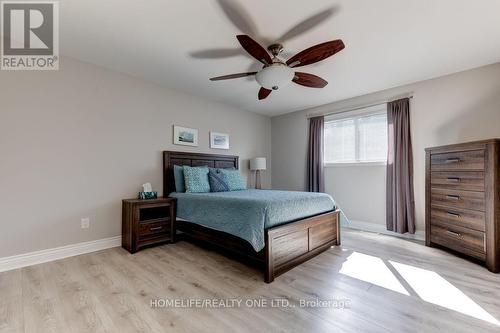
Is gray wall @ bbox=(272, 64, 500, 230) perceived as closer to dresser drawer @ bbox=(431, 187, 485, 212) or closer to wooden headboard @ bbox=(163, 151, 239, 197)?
dresser drawer @ bbox=(431, 187, 485, 212)

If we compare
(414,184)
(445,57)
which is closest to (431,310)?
(414,184)

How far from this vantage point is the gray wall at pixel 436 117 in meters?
2.90

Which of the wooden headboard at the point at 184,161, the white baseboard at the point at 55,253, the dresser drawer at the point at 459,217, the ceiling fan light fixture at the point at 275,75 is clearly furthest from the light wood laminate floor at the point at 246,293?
the ceiling fan light fixture at the point at 275,75

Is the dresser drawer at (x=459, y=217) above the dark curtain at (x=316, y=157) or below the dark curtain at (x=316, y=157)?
below

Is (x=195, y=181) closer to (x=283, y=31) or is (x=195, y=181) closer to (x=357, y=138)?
(x=283, y=31)

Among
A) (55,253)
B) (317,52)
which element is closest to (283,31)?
(317,52)

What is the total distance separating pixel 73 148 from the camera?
2.77m

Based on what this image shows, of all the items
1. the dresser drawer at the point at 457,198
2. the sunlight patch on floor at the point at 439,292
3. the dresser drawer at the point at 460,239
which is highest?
the dresser drawer at the point at 457,198

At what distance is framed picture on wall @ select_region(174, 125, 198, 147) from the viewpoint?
3.79 meters

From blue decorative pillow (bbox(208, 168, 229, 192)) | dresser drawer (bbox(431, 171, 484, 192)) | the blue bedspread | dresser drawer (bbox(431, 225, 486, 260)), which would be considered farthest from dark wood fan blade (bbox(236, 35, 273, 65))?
dresser drawer (bbox(431, 225, 486, 260))

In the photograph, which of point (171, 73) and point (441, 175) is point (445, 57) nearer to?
point (441, 175)

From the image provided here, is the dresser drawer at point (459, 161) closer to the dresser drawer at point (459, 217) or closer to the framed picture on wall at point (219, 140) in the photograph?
the dresser drawer at point (459, 217)

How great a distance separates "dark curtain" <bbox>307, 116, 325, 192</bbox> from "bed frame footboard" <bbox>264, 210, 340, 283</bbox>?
1404mm

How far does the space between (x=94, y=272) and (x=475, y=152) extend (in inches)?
169
